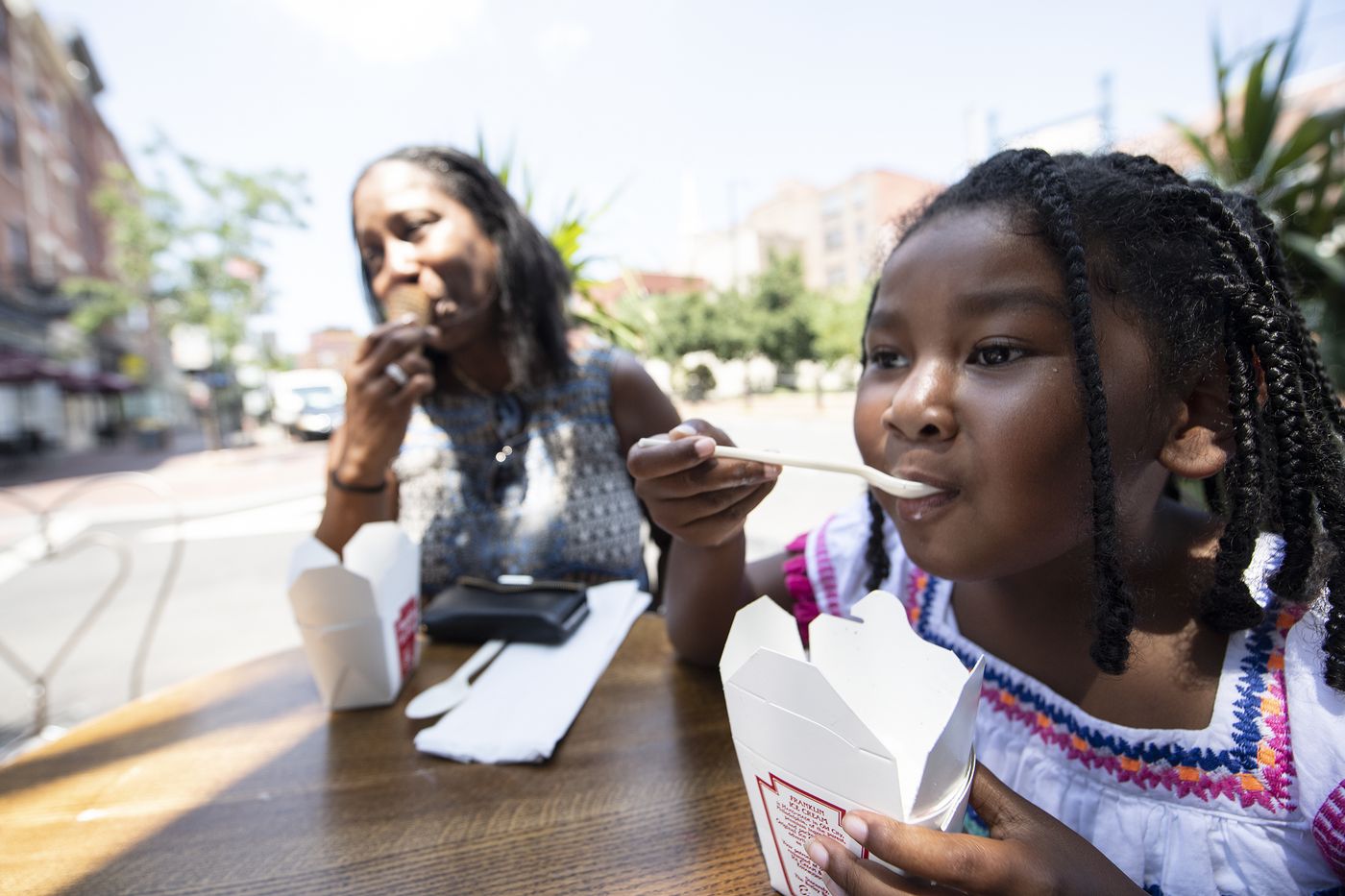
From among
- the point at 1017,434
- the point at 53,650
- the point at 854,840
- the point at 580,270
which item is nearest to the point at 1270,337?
the point at 1017,434

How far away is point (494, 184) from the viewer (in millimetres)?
1942

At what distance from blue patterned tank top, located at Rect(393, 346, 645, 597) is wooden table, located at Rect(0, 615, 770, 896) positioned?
0.57 metres

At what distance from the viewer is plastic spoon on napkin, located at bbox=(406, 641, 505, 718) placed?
3.78 feet

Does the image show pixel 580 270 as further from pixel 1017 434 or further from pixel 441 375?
pixel 1017 434

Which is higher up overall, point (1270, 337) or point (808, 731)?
point (1270, 337)

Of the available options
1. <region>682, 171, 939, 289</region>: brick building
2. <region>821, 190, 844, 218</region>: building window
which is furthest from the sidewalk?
<region>821, 190, 844, 218</region>: building window

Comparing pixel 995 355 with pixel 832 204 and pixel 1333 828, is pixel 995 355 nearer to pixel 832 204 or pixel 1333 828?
pixel 1333 828

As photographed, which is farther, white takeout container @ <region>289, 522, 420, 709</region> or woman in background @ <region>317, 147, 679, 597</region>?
woman in background @ <region>317, 147, 679, 597</region>

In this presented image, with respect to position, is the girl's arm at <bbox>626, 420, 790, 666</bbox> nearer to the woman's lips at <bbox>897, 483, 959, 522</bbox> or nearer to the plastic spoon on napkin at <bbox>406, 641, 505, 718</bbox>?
the woman's lips at <bbox>897, 483, 959, 522</bbox>

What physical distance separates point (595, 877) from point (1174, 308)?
3.09 ft

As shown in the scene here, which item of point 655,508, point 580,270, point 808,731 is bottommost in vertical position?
point 808,731

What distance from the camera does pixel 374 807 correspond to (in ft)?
3.03

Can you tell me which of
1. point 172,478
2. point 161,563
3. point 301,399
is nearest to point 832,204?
point 301,399

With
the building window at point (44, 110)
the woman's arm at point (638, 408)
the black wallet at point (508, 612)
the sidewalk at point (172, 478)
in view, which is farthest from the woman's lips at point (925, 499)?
the building window at point (44, 110)
